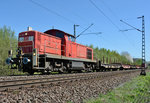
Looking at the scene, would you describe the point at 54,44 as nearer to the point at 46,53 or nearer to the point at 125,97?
the point at 46,53

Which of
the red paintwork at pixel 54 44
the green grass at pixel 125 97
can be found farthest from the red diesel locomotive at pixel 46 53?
the green grass at pixel 125 97

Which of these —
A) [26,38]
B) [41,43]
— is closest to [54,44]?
[41,43]

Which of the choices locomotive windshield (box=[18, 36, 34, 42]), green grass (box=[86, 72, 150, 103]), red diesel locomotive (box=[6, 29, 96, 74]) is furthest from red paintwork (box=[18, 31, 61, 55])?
green grass (box=[86, 72, 150, 103])

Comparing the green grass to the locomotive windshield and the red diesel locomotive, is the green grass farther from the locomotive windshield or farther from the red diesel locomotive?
the locomotive windshield

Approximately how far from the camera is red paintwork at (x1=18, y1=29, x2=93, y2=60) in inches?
457

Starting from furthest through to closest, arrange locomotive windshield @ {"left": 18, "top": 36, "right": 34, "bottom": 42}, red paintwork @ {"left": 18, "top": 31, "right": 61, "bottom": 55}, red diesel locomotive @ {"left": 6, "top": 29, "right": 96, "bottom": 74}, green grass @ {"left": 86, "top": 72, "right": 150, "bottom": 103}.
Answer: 1. locomotive windshield @ {"left": 18, "top": 36, "right": 34, "bottom": 42}
2. red paintwork @ {"left": 18, "top": 31, "right": 61, "bottom": 55}
3. red diesel locomotive @ {"left": 6, "top": 29, "right": 96, "bottom": 74}
4. green grass @ {"left": 86, "top": 72, "right": 150, "bottom": 103}

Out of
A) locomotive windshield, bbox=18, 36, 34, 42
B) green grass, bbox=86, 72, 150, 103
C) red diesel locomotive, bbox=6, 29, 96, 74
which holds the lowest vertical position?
green grass, bbox=86, 72, 150, 103

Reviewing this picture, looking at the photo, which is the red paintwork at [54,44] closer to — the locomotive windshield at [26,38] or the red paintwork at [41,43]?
the red paintwork at [41,43]

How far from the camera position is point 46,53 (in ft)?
38.7

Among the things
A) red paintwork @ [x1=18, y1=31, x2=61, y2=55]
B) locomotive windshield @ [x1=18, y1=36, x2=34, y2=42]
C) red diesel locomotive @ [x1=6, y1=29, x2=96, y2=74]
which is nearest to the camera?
red diesel locomotive @ [x1=6, y1=29, x2=96, y2=74]

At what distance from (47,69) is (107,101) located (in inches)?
312

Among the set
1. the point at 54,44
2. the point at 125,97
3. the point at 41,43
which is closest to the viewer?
the point at 125,97

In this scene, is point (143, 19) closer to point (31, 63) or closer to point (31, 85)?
point (31, 63)

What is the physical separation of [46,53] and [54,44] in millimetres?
1391
